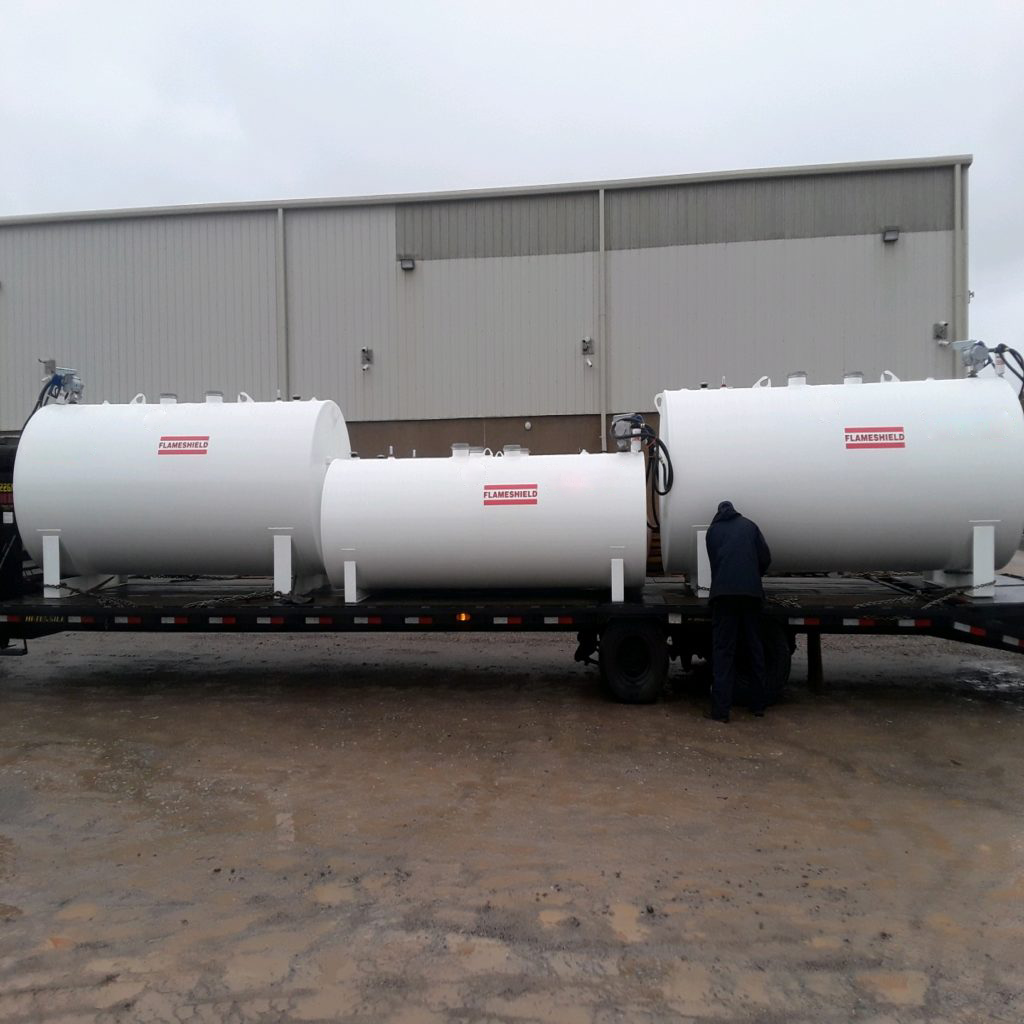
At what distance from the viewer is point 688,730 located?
22.2 ft

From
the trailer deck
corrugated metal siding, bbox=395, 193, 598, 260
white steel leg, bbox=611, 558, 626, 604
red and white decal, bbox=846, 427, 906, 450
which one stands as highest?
corrugated metal siding, bbox=395, 193, 598, 260

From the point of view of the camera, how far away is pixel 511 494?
7.52 metres

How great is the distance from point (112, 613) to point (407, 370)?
8870mm

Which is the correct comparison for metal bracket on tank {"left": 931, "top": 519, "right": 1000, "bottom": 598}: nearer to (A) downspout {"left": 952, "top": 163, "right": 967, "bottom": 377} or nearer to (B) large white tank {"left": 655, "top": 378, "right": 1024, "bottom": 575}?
(B) large white tank {"left": 655, "top": 378, "right": 1024, "bottom": 575}

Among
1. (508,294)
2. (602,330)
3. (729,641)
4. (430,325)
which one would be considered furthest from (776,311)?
(729,641)

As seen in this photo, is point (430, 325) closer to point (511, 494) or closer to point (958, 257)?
point (511, 494)

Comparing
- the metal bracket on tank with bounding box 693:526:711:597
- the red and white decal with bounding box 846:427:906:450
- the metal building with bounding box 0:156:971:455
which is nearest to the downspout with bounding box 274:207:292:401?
the metal building with bounding box 0:156:971:455

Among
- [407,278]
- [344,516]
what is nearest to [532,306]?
[407,278]

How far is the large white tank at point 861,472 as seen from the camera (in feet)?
23.5

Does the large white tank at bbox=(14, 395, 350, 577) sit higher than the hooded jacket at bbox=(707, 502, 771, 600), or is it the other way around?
the large white tank at bbox=(14, 395, 350, 577)

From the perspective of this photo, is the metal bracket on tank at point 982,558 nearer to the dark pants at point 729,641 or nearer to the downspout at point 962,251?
the dark pants at point 729,641

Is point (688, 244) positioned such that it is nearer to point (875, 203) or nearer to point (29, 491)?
point (875, 203)

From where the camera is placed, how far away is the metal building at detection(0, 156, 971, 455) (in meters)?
14.5

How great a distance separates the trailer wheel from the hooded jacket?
2.60 ft
